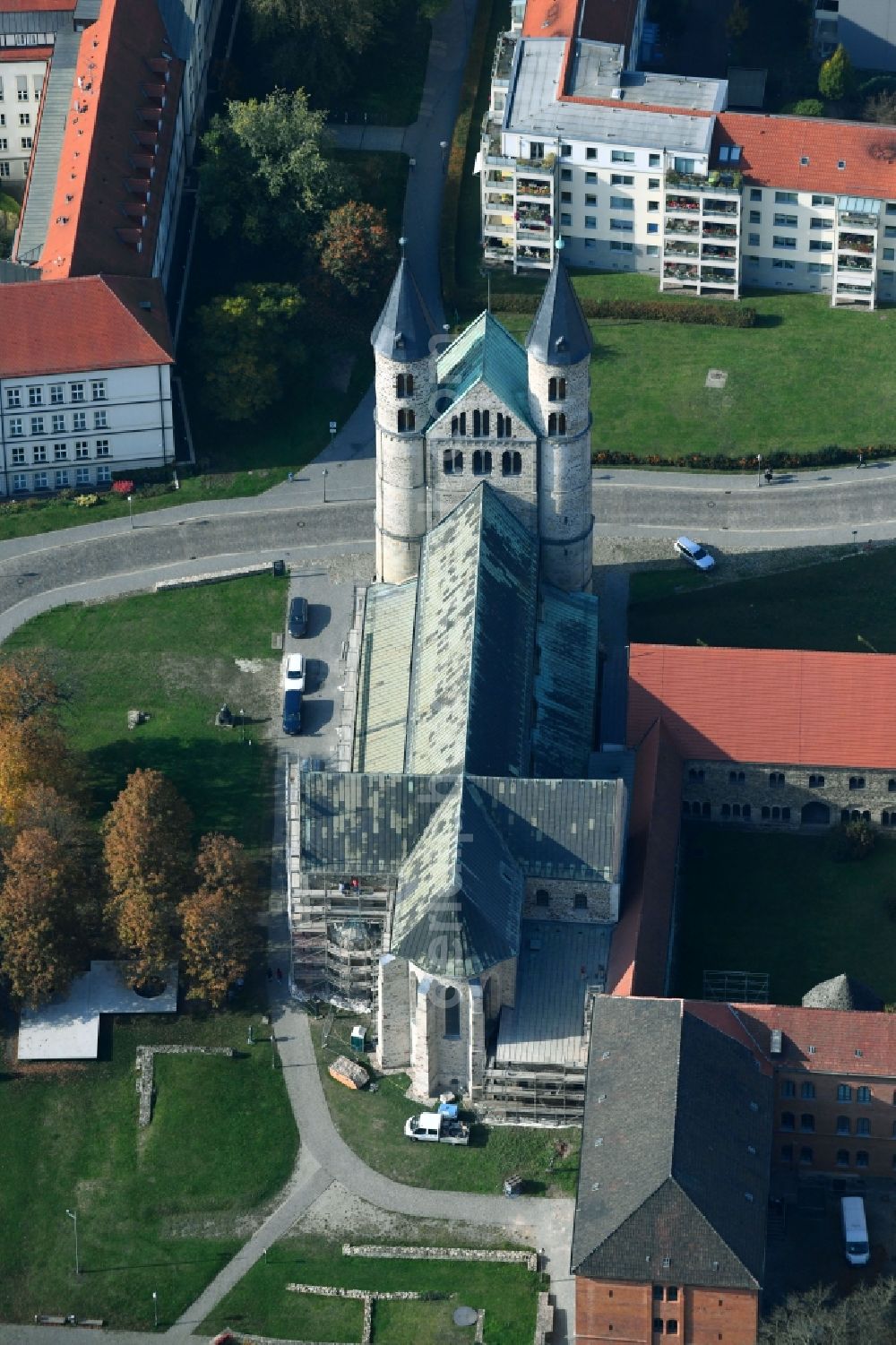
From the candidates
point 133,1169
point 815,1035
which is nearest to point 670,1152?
point 815,1035

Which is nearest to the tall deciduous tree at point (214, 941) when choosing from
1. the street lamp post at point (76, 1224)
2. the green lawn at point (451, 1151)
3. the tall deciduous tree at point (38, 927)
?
the tall deciduous tree at point (38, 927)

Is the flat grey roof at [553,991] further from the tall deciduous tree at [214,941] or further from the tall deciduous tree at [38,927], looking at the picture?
the tall deciduous tree at [38,927]

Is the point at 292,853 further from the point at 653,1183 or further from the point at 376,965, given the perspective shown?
the point at 653,1183

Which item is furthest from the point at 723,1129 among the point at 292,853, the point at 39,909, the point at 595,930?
the point at 39,909

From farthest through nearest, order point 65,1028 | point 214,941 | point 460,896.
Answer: point 65,1028 < point 214,941 < point 460,896

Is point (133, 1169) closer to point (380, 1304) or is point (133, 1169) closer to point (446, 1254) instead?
point (380, 1304)

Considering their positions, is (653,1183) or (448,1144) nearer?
(653,1183)
